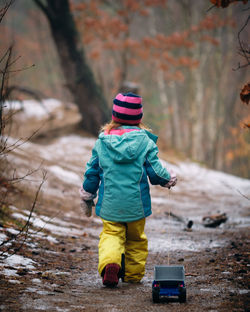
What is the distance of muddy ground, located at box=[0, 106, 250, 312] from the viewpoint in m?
3.03

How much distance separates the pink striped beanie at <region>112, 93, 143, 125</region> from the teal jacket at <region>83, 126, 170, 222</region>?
0.16 meters

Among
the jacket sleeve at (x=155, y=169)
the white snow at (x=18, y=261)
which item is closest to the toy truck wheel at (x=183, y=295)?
the jacket sleeve at (x=155, y=169)

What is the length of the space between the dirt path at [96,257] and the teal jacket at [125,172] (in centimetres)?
53

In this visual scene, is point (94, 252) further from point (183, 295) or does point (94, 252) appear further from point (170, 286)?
point (183, 295)

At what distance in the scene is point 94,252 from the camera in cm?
505

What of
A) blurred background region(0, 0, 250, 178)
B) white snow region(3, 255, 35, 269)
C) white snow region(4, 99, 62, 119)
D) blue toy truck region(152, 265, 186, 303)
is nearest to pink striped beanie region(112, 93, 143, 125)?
blurred background region(0, 0, 250, 178)

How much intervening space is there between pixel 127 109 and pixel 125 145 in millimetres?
431

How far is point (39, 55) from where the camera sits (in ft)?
105

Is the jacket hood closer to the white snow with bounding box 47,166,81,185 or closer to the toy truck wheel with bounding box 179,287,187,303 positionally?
the toy truck wheel with bounding box 179,287,187,303

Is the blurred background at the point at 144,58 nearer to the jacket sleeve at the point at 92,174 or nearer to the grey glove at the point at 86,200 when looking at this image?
Answer: the jacket sleeve at the point at 92,174

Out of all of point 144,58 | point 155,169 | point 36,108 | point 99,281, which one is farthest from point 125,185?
point 144,58

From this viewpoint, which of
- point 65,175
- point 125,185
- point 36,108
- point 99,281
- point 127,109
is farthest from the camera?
point 36,108

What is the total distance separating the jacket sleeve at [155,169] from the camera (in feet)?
12.6

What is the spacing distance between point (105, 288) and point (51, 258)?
1.08m
